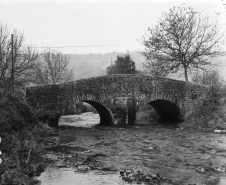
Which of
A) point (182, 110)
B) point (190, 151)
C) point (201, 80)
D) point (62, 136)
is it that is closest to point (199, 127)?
point (182, 110)

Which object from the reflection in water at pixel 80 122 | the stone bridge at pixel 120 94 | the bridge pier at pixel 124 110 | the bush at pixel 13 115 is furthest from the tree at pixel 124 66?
the bush at pixel 13 115

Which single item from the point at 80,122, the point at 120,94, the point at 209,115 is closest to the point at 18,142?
the point at 120,94

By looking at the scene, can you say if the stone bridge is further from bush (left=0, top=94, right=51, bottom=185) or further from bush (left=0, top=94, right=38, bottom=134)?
bush (left=0, top=94, right=38, bottom=134)

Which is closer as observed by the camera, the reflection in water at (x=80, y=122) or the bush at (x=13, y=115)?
the bush at (x=13, y=115)

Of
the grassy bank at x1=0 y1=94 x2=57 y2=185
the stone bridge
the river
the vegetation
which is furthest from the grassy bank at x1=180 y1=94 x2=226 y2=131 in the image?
the grassy bank at x1=0 y1=94 x2=57 y2=185

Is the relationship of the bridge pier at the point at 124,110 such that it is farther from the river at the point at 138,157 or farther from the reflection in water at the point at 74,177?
the reflection in water at the point at 74,177

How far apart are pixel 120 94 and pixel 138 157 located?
9035 mm

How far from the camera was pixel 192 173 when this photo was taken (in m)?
8.63

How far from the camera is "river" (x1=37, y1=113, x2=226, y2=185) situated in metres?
8.18

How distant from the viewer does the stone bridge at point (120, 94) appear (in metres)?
18.1

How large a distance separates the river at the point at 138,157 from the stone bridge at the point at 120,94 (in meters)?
2.88

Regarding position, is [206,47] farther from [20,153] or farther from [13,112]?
[20,153]

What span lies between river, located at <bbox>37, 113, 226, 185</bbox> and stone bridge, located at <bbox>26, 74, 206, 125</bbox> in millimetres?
2883

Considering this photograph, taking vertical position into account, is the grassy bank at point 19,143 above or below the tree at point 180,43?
below
